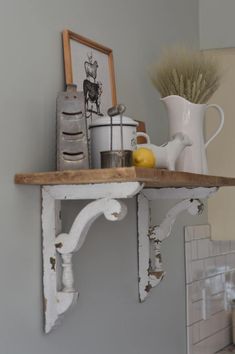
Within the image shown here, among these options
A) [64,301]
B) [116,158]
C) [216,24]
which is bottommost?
[64,301]

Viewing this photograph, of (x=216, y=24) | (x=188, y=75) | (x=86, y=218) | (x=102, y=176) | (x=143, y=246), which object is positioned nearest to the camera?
(x=102, y=176)

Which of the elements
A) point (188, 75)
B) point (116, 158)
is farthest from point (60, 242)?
point (188, 75)

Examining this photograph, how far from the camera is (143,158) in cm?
146

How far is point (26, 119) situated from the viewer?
56.0 inches

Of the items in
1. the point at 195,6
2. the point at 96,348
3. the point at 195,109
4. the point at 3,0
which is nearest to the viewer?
the point at 3,0

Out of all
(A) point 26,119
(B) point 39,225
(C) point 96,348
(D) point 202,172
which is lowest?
(C) point 96,348

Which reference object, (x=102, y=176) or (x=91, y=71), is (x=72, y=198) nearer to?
(x=102, y=176)

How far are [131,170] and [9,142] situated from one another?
305 millimetres

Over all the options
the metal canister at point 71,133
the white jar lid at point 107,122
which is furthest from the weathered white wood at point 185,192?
the metal canister at point 71,133

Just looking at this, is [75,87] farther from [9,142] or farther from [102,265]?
[102,265]

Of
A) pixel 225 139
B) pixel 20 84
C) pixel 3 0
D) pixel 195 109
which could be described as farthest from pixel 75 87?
pixel 225 139

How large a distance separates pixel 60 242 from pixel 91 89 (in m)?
0.43

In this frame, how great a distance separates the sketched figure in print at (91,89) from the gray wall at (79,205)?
0.08 m

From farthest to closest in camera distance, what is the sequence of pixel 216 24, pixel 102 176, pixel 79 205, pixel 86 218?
pixel 216 24, pixel 79 205, pixel 86 218, pixel 102 176
